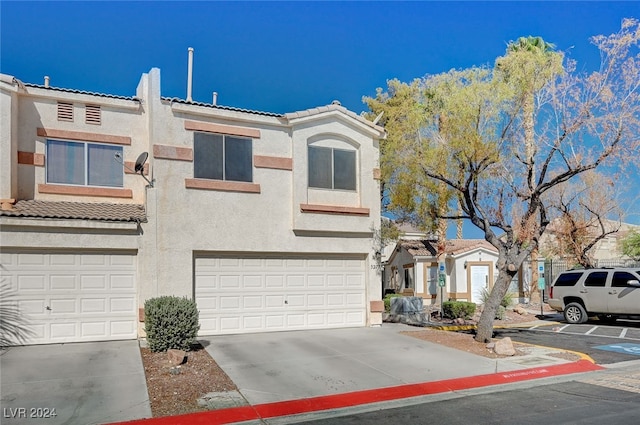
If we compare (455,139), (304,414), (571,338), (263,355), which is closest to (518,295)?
(571,338)

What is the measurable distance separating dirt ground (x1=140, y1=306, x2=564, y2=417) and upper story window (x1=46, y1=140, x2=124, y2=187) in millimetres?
5104

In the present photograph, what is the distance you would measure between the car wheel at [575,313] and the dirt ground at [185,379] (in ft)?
27.7

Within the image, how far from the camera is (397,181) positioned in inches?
726

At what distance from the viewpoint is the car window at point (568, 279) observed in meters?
20.4

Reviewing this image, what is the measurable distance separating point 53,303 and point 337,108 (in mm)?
9476

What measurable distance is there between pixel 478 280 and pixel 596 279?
29.8ft

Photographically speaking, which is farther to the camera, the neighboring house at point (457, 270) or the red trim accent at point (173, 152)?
the neighboring house at point (457, 270)

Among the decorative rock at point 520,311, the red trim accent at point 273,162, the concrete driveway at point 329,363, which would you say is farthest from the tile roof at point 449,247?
the concrete driveway at point 329,363

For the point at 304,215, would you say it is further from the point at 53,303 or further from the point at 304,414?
the point at 304,414

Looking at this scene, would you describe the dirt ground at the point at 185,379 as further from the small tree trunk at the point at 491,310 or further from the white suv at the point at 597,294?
the white suv at the point at 597,294

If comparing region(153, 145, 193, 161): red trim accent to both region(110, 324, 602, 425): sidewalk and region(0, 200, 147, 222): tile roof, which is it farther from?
region(110, 324, 602, 425): sidewalk

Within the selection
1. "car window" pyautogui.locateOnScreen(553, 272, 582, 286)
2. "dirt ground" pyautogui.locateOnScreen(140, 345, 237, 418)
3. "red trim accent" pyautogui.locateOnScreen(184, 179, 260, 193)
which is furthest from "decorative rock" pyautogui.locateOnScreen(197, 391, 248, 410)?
"car window" pyautogui.locateOnScreen(553, 272, 582, 286)

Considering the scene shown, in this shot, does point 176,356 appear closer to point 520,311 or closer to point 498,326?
point 498,326

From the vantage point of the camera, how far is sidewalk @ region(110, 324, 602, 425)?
8477mm
